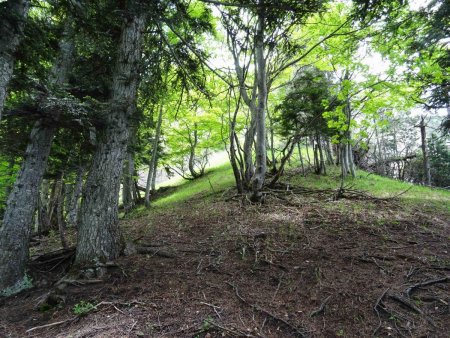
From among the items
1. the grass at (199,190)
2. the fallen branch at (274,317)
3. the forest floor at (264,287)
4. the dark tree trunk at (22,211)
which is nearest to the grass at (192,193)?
the grass at (199,190)

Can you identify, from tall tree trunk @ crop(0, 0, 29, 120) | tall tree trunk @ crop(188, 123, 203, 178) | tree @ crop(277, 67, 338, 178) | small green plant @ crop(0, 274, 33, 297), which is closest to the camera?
tall tree trunk @ crop(0, 0, 29, 120)

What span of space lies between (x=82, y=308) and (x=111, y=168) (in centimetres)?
229

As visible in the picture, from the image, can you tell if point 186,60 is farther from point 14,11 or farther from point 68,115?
point 14,11

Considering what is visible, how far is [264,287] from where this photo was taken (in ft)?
12.6

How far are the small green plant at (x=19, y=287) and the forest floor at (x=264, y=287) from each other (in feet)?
0.43

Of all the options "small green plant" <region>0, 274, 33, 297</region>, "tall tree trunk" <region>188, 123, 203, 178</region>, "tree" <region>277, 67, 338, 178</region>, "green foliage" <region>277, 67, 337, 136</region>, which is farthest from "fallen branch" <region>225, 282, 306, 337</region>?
"tall tree trunk" <region>188, 123, 203, 178</region>

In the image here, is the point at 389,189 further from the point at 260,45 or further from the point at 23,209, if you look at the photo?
the point at 23,209

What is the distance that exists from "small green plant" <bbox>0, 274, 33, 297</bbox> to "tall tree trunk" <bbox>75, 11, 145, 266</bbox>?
3.60ft

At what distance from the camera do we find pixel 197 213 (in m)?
8.45

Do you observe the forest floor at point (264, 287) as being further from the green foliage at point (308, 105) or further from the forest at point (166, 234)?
the green foliage at point (308, 105)

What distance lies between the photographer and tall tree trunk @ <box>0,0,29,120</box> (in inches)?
110

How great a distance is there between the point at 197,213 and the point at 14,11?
21.8ft

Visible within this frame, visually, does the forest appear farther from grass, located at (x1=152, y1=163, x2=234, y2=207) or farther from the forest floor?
grass, located at (x1=152, y1=163, x2=234, y2=207)

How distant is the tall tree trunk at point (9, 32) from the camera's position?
281cm
